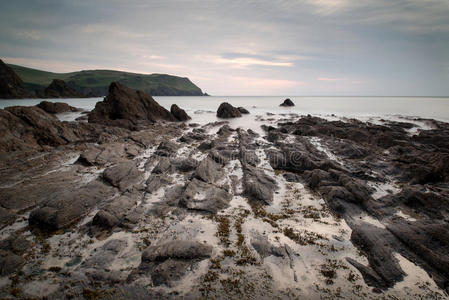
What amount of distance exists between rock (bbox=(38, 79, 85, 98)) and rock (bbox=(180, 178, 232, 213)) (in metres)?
218

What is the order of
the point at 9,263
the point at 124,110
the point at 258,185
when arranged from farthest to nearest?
the point at 124,110, the point at 258,185, the point at 9,263

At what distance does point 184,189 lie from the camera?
16734 mm

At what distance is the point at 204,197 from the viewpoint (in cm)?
1573

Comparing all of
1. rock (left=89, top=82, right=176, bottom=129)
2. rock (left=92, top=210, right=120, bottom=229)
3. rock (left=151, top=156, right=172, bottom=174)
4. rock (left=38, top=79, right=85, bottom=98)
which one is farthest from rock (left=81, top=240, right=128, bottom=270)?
rock (left=38, top=79, right=85, bottom=98)

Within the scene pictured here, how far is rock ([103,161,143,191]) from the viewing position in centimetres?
1703

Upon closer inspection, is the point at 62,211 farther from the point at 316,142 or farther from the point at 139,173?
the point at 316,142

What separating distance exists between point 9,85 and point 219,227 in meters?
207

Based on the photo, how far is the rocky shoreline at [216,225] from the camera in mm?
8766

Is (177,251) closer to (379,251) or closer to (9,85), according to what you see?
(379,251)

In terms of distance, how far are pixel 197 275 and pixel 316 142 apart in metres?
29.2

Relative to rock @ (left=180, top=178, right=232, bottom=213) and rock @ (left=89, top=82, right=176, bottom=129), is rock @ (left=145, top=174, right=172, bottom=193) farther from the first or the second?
rock @ (left=89, top=82, right=176, bottom=129)

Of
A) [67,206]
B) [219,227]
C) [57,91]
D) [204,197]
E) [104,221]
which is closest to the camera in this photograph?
[104,221]

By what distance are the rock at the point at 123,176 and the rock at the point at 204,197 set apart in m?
5.03

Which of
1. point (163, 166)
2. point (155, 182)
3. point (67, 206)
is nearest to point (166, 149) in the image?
point (163, 166)
